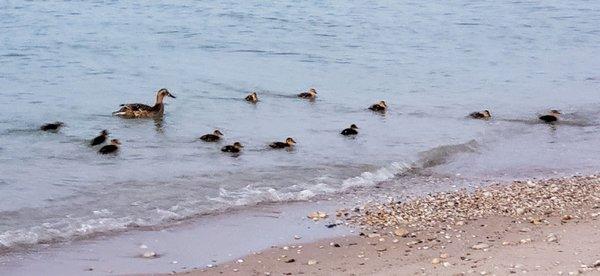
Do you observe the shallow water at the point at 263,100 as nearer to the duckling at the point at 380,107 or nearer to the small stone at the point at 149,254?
the duckling at the point at 380,107

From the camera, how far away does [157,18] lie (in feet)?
99.0

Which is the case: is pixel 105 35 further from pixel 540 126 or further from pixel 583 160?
pixel 583 160

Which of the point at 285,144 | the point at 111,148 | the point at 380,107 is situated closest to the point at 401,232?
the point at 285,144

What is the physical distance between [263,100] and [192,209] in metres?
7.48

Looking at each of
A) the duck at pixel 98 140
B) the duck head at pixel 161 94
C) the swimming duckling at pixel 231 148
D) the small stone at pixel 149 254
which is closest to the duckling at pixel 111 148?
the duck at pixel 98 140

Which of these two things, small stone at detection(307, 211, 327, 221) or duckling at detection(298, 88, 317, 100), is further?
duckling at detection(298, 88, 317, 100)

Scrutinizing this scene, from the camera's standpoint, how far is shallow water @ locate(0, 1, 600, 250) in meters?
12.6

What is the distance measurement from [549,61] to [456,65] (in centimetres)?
245

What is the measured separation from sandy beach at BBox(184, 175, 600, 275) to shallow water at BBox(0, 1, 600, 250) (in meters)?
1.68

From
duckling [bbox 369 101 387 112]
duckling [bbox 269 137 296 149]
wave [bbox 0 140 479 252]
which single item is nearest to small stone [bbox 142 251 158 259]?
wave [bbox 0 140 479 252]

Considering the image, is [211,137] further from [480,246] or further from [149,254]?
[480,246]

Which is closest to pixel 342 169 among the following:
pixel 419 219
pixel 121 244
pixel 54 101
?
pixel 419 219

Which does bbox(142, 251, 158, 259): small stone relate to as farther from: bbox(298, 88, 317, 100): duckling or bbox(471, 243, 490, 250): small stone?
bbox(298, 88, 317, 100): duckling

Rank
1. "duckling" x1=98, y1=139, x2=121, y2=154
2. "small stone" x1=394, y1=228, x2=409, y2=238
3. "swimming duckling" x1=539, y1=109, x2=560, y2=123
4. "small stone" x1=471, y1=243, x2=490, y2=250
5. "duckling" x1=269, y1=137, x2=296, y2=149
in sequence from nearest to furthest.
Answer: "small stone" x1=471, y1=243, x2=490, y2=250
"small stone" x1=394, y1=228, x2=409, y2=238
"duckling" x1=98, y1=139, x2=121, y2=154
"duckling" x1=269, y1=137, x2=296, y2=149
"swimming duckling" x1=539, y1=109, x2=560, y2=123
